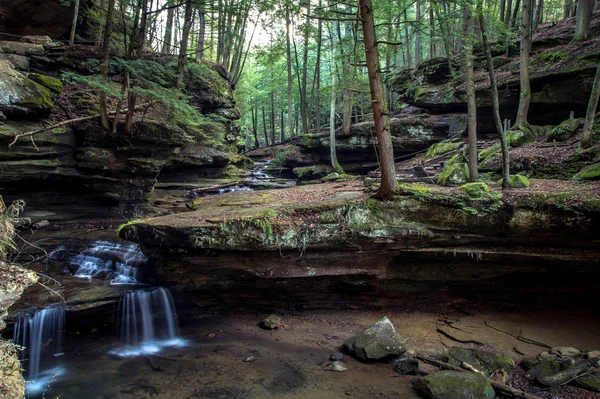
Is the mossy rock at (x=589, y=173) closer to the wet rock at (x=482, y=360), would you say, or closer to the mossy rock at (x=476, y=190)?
the mossy rock at (x=476, y=190)

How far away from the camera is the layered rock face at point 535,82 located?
42.5 feet

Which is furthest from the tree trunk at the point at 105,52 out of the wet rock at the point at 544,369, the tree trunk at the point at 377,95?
the wet rock at the point at 544,369

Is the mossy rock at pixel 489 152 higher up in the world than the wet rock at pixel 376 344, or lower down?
higher up

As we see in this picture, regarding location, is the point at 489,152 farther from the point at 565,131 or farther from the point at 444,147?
the point at 565,131

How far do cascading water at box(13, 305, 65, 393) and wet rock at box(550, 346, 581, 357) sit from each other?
10660mm

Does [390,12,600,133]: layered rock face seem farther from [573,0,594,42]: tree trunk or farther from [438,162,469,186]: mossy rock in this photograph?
[438,162,469,186]: mossy rock

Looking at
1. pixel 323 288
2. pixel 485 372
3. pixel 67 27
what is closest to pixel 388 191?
pixel 323 288

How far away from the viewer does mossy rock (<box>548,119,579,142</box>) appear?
12.1 metres

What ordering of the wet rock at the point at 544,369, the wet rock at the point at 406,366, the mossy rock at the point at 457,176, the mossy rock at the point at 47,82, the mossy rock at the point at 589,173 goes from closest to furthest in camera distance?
1. the wet rock at the point at 544,369
2. the wet rock at the point at 406,366
3. the mossy rock at the point at 589,173
4. the mossy rock at the point at 457,176
5. the mossy rock at the point at 47,82

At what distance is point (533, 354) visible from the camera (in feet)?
22.3

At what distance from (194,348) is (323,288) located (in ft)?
11.7

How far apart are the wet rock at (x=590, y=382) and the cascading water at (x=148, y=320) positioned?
27.7 feet

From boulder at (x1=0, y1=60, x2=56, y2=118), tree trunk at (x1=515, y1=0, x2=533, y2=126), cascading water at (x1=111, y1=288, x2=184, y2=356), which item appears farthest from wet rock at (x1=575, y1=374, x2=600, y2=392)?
boulder at (x1=0, y1=60, x2=56, y2=118)

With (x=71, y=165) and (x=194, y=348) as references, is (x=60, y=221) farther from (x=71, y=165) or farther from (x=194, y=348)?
(x=194, y=348)
